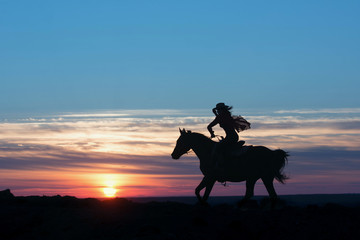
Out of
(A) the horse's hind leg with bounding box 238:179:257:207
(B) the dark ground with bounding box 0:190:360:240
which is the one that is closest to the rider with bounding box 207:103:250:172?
(A) the horse's hind leg with bounding box 238:179:257:207

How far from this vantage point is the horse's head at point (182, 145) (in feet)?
71.3

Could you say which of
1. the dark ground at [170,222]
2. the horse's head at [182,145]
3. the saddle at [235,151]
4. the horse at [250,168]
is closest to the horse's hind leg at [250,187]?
the horse at [250,168]

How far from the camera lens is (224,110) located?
20.6 meters

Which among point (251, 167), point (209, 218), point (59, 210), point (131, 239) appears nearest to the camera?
point (131, 239)

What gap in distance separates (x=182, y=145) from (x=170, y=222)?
6412 mm

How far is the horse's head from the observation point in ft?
71.3

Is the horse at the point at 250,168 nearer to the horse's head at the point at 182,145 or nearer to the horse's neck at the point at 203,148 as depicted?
the horse's neck at the point at 203,148

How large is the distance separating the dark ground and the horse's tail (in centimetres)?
268

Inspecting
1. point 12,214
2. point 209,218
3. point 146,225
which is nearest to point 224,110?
point 209,218

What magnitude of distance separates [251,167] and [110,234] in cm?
743

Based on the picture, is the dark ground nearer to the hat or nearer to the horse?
the horse

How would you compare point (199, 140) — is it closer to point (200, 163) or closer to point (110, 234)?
point (200, 163)

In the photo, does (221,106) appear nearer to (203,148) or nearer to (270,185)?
(203,148)

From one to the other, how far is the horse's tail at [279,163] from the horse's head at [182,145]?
3.50 metres
